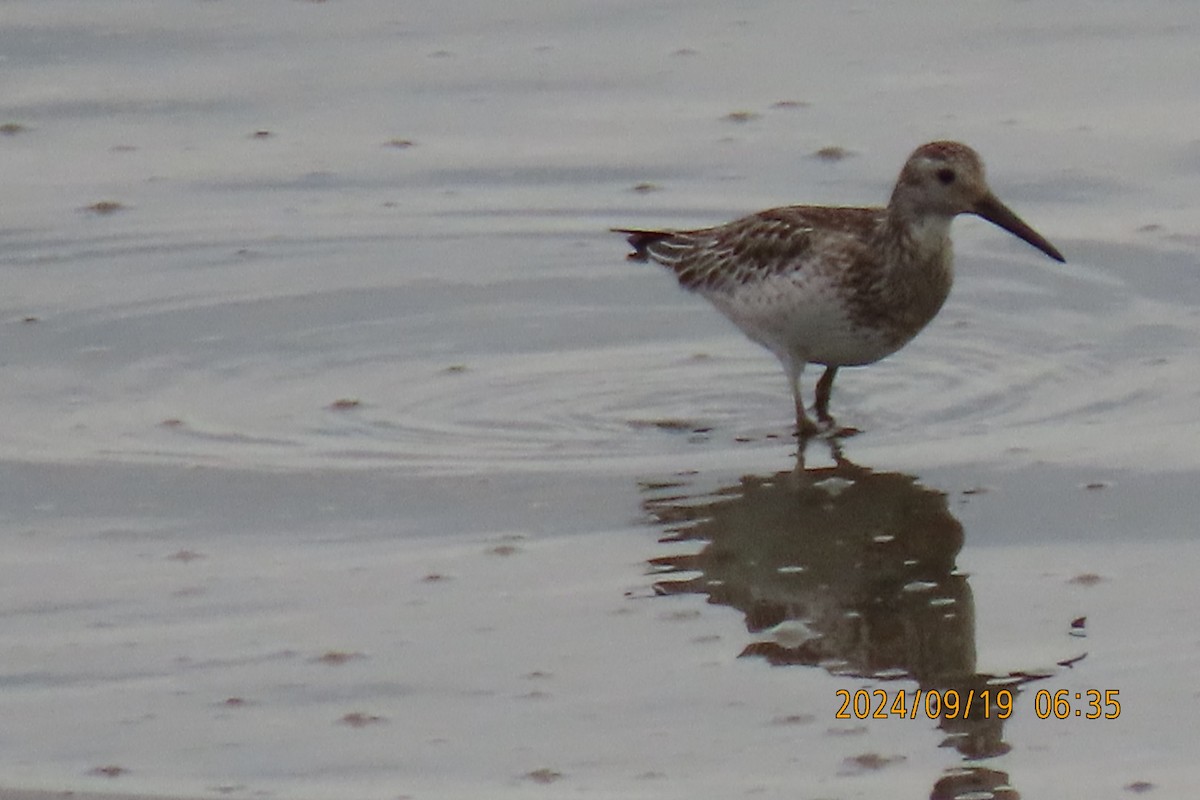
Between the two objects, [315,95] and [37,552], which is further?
[315,95]

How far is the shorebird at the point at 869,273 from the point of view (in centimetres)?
801

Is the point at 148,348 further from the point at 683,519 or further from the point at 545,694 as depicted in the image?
the point at 545,694

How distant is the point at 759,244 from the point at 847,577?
6.77 ft

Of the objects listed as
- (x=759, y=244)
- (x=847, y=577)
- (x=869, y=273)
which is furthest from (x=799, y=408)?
(x=847, y=577)

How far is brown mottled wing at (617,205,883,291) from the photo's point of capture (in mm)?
8133

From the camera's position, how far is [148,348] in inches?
340

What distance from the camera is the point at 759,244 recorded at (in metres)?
8.37

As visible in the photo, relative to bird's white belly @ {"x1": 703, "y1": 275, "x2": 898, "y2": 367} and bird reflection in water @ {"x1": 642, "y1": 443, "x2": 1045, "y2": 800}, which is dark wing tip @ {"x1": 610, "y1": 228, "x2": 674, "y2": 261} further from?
bird reflection in water @ {"x1": 642, "y1": 443, "x2": 1045, "y2": 800}

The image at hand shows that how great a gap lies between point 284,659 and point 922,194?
9.86ft

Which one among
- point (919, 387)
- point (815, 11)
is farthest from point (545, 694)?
point (815, 11)
